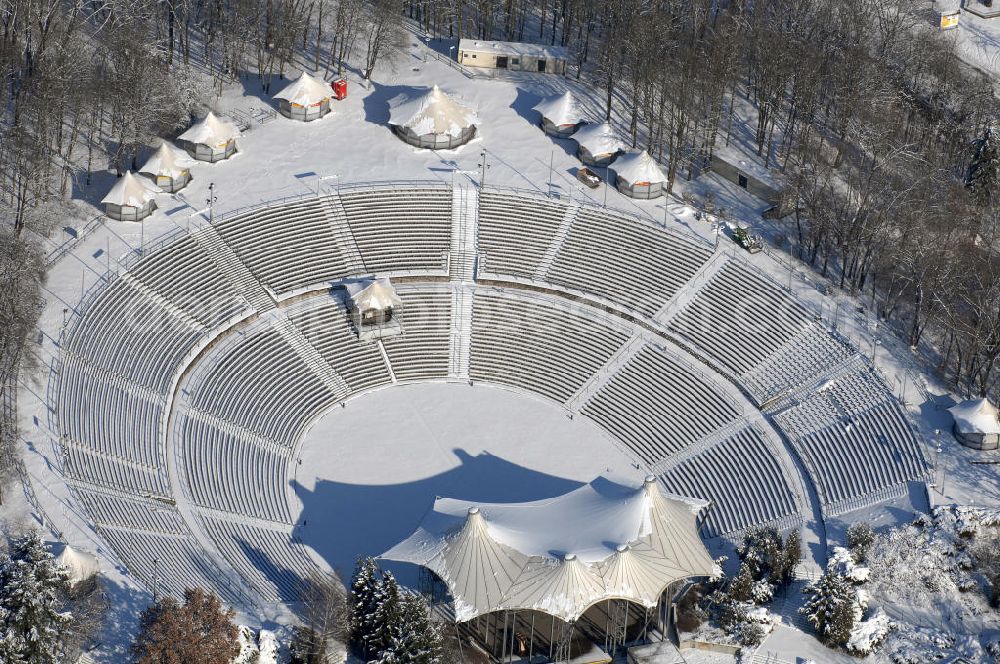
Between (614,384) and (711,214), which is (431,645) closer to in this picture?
(614,384)

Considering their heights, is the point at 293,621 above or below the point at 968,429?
below

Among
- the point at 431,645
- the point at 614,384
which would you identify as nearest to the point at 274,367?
the point at 614,384

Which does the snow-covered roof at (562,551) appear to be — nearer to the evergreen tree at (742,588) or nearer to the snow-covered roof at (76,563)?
the evergreen tree at (742,588)

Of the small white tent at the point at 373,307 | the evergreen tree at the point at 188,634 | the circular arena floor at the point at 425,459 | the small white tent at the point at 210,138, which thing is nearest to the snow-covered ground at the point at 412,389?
the circular arena floor at the point at 425,459

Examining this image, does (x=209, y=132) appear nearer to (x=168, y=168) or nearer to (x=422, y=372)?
(x=168, y=168)

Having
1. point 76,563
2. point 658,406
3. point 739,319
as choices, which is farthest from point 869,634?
point 76,563

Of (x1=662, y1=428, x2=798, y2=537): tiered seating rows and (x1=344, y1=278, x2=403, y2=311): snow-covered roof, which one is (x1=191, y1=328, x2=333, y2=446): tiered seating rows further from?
(x1=662, y1=428, x2=798, y2=537): tiered seating rows
